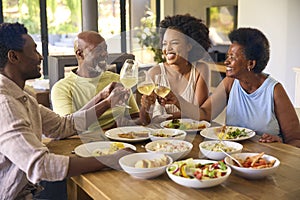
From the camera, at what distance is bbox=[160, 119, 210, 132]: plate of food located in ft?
6.59

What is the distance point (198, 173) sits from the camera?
135 cm

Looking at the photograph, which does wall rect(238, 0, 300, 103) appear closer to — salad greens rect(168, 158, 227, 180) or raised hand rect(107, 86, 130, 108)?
raised hand rect(107, 86, 130, 108)

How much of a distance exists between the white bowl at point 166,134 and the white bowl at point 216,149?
0.17 metres

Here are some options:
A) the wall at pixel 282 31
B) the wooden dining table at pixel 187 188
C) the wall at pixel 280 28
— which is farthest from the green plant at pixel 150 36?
the wooden dining table at pixel 187 188

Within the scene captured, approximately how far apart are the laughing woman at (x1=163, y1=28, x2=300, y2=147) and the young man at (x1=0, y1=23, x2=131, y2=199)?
74 centimetres

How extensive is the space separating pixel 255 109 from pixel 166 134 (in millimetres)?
571

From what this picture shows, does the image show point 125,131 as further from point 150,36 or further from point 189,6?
point 189,6

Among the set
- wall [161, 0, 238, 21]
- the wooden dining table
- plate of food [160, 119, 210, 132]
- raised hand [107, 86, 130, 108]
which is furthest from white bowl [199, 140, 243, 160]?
wall [161, 0, 238, 21]

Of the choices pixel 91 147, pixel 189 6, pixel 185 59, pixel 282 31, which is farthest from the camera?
pixel 189 6

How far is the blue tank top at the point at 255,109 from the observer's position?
2086mm

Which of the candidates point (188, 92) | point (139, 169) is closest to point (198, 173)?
point (139, 169)

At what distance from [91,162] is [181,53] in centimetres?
125

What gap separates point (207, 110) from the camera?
228 centimetres

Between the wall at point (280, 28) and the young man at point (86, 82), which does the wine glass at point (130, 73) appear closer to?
the young man at point (86, 82)
